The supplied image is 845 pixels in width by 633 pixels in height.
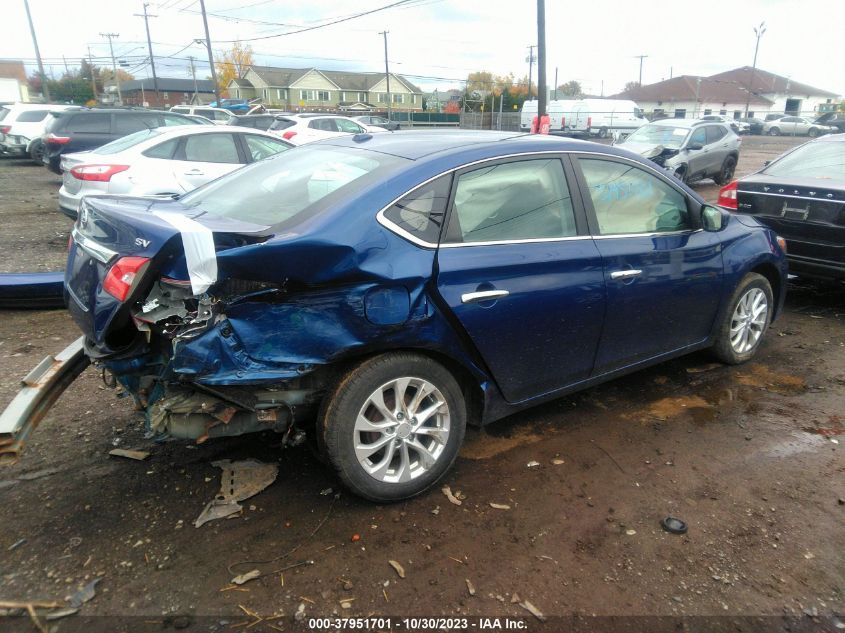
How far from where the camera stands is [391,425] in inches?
115

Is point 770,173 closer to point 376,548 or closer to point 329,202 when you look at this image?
point 329,202

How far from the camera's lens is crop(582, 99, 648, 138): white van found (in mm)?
37094

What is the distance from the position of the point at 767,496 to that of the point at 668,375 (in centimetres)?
154

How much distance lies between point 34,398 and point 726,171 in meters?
17.2

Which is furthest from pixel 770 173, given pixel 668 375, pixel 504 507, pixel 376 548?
pixel 376 548

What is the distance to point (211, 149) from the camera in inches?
351

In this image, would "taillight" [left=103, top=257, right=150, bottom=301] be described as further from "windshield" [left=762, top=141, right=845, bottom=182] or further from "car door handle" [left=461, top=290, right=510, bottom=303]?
"windshield" [left=762, top=141, right=845, bottom=182]

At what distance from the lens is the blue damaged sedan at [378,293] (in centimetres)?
262

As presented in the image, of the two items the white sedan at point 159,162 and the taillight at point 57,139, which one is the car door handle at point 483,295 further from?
the taillight at point 57,139

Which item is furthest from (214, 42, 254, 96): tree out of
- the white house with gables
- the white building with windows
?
the white building with windows

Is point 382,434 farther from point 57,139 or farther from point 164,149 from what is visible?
point 57,139

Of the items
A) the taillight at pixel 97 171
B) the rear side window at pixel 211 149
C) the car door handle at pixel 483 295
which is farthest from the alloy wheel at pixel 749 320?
the taillight at pixel 97 171

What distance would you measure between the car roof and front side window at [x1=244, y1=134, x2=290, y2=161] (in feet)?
18.5

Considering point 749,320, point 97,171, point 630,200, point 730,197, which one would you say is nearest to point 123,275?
point 630,200
